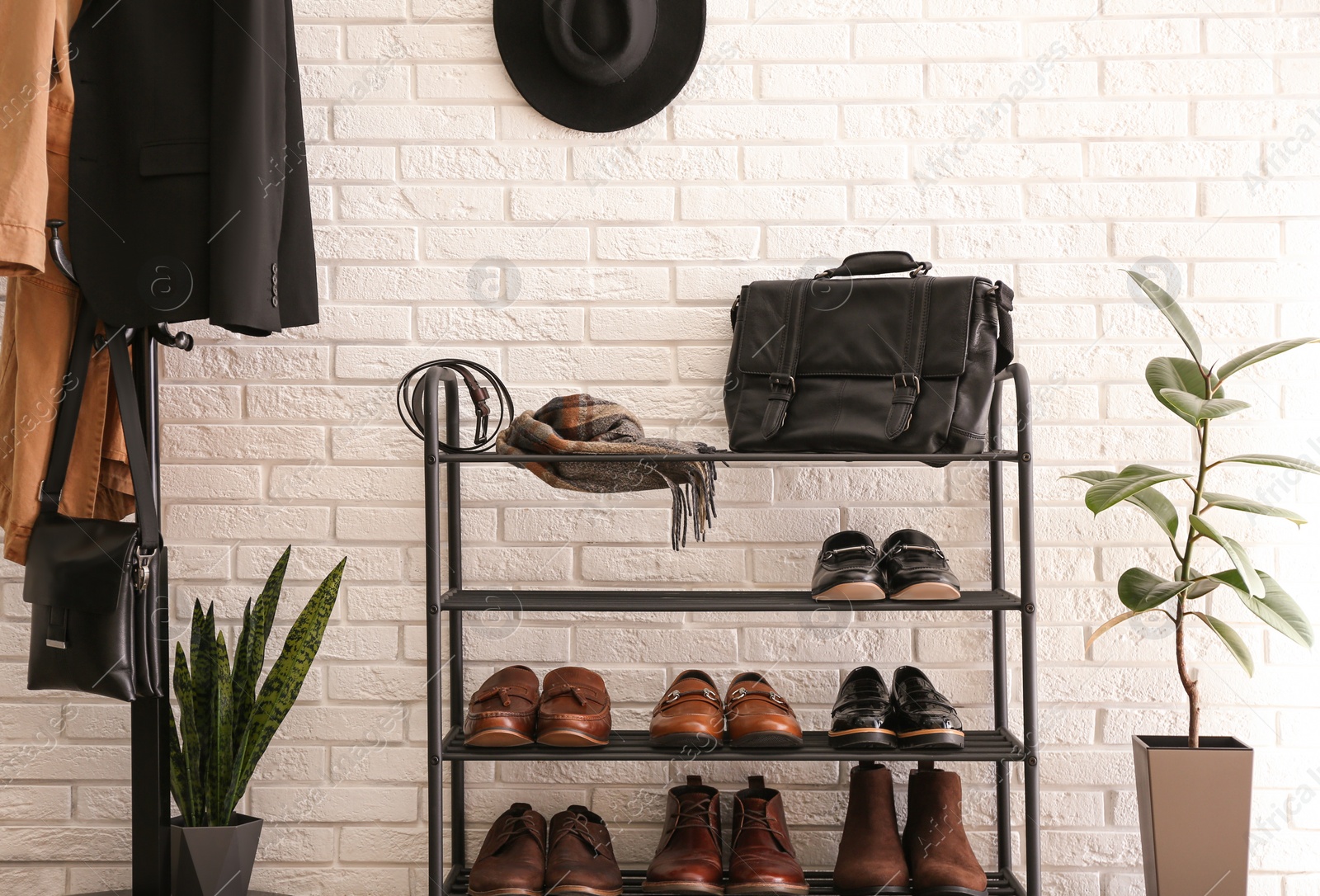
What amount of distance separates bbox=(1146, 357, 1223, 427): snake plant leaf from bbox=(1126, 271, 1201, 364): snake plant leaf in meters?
0.02

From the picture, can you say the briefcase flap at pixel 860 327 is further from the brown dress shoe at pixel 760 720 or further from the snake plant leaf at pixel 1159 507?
the brown dress shoe at pixel 760 720

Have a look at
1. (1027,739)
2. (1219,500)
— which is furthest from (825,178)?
(1027,739)

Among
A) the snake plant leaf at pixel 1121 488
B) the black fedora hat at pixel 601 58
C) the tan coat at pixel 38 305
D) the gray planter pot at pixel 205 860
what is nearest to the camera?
the tan coat at pixel 38 305

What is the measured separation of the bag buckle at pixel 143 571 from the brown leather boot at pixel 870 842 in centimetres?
126

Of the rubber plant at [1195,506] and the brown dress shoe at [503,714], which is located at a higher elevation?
the rubber plant at [1195,506]

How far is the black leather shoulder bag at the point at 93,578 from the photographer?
1413 millimetres

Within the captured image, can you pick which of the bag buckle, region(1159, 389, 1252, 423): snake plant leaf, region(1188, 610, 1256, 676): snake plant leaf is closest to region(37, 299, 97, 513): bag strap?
the bag buckle

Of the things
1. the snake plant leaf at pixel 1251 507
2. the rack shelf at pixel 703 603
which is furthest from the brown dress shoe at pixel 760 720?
the snake plant leaf at pixel 1251 507

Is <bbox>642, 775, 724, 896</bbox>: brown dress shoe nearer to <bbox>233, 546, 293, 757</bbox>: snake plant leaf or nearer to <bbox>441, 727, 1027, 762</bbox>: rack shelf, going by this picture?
<bbox>441, 727, 1027, 762</bbox>: rack shelf

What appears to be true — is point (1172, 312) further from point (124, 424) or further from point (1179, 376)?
point (124, 424)

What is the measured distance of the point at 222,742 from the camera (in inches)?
61.8

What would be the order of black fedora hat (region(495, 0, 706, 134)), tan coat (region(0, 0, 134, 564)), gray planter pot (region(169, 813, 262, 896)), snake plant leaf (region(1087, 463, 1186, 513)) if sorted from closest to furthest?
tan coat (region(0, 0, 134, 564))
snake plant leaf (region(1087, 463, 1186, 513))
gray planter pot (region(169, 813, 262, 896))
black fedora hat (region(495, 0, 706, 134))

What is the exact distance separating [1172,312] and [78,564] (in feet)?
6.17

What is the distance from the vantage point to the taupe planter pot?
1.51 metres
